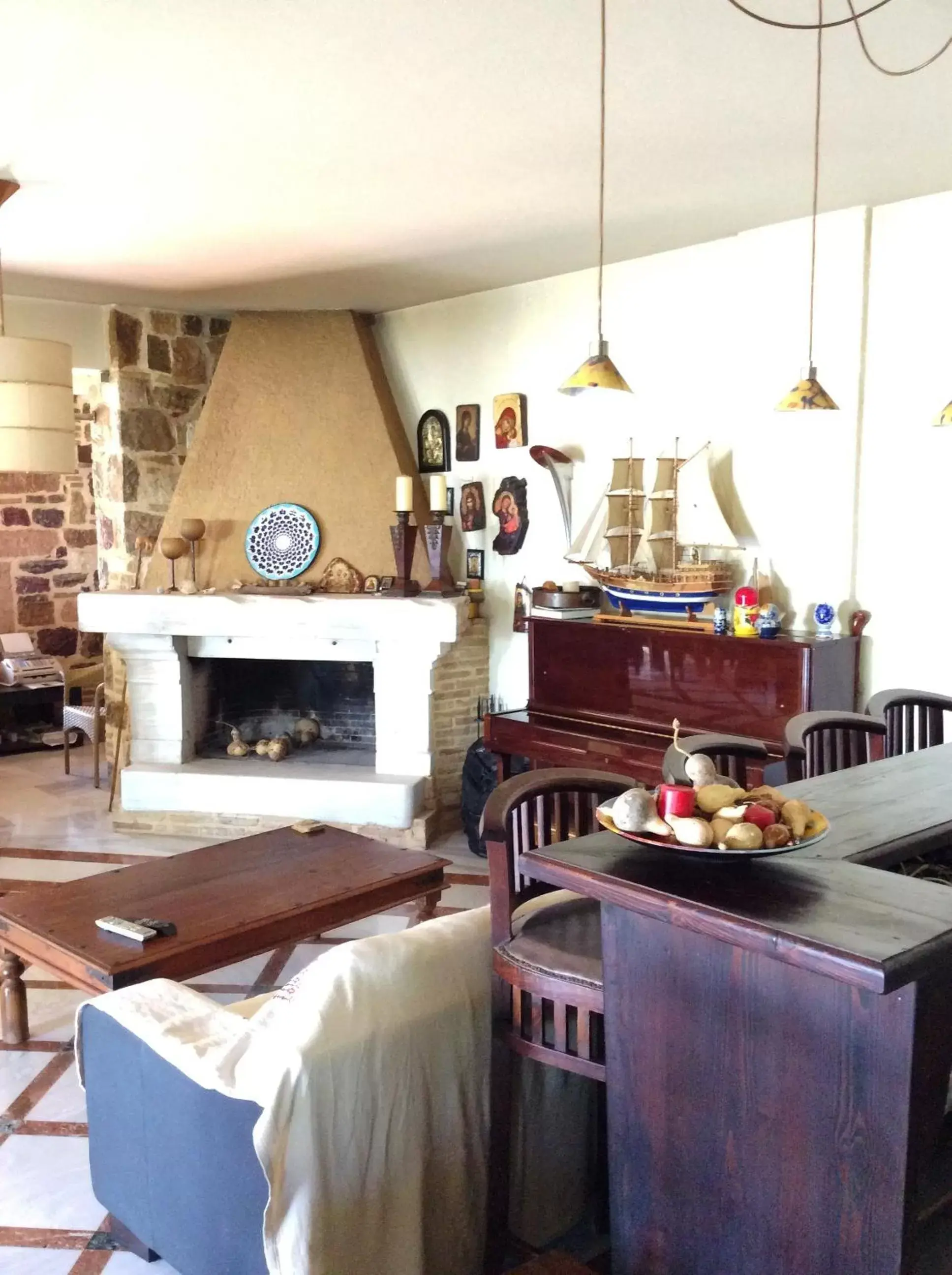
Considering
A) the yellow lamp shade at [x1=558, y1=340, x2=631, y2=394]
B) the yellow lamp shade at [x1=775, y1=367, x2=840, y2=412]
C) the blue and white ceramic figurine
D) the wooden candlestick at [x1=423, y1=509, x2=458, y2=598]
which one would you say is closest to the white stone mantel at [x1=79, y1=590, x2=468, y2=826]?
the wooden candlestick at [x1=423, y1=509, x2=458, y2=598]

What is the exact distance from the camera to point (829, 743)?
3.10 m

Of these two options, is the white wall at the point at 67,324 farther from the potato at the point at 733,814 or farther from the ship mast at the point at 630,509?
the potato at the point at 733,814

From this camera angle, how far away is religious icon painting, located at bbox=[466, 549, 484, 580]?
5.44 meters

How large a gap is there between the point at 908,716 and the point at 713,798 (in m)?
1.74

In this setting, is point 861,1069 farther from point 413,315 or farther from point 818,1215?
point 413,315

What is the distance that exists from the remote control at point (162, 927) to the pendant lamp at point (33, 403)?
168 cm

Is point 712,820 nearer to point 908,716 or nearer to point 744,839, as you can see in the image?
point 744,839

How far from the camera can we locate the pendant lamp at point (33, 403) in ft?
11.7

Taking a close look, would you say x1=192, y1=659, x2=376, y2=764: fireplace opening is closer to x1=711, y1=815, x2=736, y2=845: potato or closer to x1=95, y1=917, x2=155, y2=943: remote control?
x1=95, y1=917, x2=155, y2=943: remote control

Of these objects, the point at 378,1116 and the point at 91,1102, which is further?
the point at 91,1102

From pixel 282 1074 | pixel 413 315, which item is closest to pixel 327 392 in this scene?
pixel 413 315

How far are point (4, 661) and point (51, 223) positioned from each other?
376 centimetres

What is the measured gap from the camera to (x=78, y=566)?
302 inches

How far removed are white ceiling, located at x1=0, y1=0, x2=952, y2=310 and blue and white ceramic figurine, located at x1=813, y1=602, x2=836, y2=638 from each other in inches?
55.0
